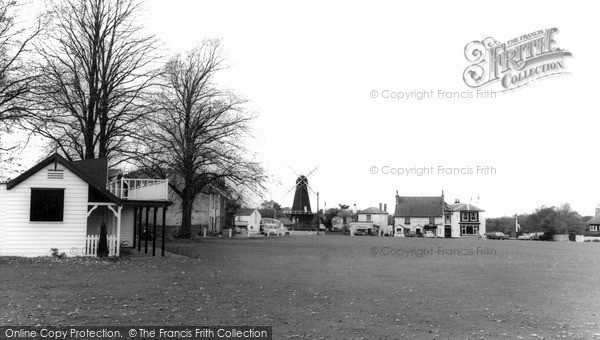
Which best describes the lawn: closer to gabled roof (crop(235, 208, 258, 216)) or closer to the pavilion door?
gabled roof (crop(235, 208, 258, 216))

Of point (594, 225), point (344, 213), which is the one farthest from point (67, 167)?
point (594, 225)

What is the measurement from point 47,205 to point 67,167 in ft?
6.19

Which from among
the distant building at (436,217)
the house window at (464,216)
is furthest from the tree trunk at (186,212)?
the house window at (464,216)

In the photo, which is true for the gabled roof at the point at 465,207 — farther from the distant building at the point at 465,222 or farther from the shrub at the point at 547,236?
the shrub at the point at 547,236

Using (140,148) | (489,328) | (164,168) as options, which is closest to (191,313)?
(489,328)

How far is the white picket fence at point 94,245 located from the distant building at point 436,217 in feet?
284

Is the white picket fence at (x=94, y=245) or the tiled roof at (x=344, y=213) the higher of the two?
the tiled roof at (x=344, y=213)

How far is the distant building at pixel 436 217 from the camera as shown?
10475 centimetres

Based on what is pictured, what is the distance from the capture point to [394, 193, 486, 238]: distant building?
105 m

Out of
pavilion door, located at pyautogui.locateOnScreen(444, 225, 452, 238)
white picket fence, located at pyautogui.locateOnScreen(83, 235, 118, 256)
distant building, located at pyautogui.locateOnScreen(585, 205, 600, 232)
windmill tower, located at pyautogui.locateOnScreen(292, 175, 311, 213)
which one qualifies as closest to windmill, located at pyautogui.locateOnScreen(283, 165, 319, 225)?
windmill tower, located at pyautogui.locateOnScreen(292, 175, 311, 213)

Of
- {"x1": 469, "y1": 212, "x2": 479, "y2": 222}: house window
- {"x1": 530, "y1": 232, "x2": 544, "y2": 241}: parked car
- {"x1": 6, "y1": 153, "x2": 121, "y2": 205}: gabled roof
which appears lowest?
{"x1": 530, "y1": 232, "x2": 544, "y2": 241}: parked car

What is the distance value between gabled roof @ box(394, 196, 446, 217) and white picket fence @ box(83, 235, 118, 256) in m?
90.1

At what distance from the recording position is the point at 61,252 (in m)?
24.5

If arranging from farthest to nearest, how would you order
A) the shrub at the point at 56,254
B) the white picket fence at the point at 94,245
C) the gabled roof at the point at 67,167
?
the white picket fence at the point at 94,245 → the shrub at the point at 56,254 → the gabled roof at the point at 67,167
